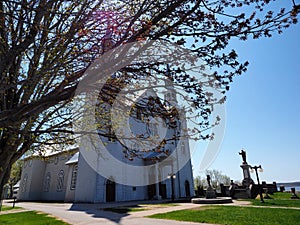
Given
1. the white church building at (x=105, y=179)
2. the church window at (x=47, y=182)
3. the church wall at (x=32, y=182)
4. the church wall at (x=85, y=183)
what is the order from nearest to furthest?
1. the church wall at (x=85, y=183)
2. the white church building at (x=105, y=179)
3. the church window at (x=47, y=182)
4. the church wall at (x=32, y=182)

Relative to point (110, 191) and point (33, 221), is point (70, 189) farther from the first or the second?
point (33, 221)

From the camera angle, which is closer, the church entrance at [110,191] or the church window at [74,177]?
the church entrance at [110,191]

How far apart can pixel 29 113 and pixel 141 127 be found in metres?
21.1

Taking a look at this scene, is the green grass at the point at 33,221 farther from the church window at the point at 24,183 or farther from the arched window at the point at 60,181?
the church window at the point at 24,183

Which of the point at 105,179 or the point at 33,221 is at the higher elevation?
the point at 105,179

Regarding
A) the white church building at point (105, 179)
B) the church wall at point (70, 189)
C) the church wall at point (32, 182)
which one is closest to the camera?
the white church building at point (105, 179)

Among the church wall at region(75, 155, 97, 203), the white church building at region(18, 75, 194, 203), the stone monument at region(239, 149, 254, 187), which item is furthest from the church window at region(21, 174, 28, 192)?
the stone monument at region(239, 149, 254, 187)

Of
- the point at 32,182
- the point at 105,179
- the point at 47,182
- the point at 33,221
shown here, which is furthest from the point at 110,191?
the point at 32,182

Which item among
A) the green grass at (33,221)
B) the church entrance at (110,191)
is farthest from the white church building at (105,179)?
the green grass at (33,221)

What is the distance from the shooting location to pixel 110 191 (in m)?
22.1

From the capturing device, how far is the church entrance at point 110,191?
2178cm

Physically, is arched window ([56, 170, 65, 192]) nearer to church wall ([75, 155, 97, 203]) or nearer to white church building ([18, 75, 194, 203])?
white church building ([18, 75, 194, 203])

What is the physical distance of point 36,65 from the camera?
562cm

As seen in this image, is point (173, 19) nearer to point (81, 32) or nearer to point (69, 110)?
point (81, 32)
